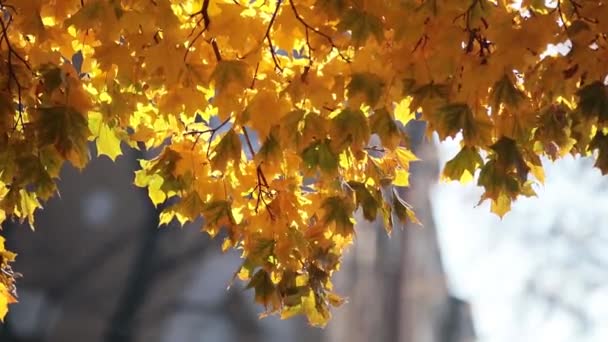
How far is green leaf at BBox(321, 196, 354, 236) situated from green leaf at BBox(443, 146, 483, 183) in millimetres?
240

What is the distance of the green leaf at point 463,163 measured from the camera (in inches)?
57.9

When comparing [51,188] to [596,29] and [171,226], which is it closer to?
[596,29]

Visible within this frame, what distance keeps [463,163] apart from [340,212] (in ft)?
0.99

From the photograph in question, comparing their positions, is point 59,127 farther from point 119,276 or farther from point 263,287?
point 119,276

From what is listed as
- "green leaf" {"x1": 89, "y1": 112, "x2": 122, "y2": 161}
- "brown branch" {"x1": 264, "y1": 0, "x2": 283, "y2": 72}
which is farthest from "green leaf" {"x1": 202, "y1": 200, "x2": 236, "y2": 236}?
"brown branch" {"x1": 264, "y1": 0, "x2": 283, "y2": 72}

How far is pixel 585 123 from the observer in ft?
4.23

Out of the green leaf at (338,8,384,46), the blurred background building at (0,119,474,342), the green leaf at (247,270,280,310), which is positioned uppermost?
the blurred background building at (0,119,474,342)

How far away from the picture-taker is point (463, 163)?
1.48 m

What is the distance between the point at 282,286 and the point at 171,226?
2.04m

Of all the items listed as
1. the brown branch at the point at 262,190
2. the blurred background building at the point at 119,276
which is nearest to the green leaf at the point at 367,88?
the brown branch at the point at 262,190

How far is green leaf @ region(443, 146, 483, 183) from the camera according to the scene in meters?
1.47

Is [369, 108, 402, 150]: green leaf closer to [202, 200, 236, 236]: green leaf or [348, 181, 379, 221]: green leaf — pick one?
[348, 181, 379, 221]: green leaf

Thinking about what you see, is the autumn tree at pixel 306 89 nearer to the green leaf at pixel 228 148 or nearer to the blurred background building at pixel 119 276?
the green leaf at pixel 228 148

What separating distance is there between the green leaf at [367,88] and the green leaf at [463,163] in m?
0.20
